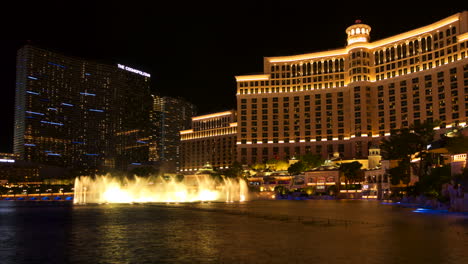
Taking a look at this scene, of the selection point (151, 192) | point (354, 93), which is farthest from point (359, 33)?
point (151, 192)

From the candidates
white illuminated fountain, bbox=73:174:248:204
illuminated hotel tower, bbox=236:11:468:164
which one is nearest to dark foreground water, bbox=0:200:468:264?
white illuminated fountain, bbox=73:174:248:204

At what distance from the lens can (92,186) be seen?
327ft

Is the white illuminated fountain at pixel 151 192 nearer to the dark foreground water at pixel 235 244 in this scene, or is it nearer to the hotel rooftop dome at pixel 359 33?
the dark foreground water at pixel 235 244

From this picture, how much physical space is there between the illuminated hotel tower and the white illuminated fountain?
36984mm

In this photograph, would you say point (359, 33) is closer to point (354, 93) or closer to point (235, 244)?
point (354, 93)

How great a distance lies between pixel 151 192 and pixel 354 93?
A: 82479 millimetres

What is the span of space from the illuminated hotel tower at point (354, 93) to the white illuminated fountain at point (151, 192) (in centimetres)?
3698

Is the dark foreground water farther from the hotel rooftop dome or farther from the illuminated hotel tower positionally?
the hotel rooftop dome

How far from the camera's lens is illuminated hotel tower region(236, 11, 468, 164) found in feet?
449

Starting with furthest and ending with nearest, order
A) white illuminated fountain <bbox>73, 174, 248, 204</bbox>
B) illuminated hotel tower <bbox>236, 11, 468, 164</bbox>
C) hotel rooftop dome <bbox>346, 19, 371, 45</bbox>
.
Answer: hotel rooftop dome <bbox>346, 19, 371, 45</bbox>, illuminated hotel tower <bbox>236, 11, 468, 164</bbox>, white illuminated fountain <bbox>73, 174, 248, 204</bbox>

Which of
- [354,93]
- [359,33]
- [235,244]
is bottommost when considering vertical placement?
[235,244]

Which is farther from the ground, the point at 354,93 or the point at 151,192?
the point at 354,93

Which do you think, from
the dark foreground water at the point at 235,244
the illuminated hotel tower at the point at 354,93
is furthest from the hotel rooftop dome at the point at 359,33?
the dark foreground water at the point at 235,244

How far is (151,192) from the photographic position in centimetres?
11400
